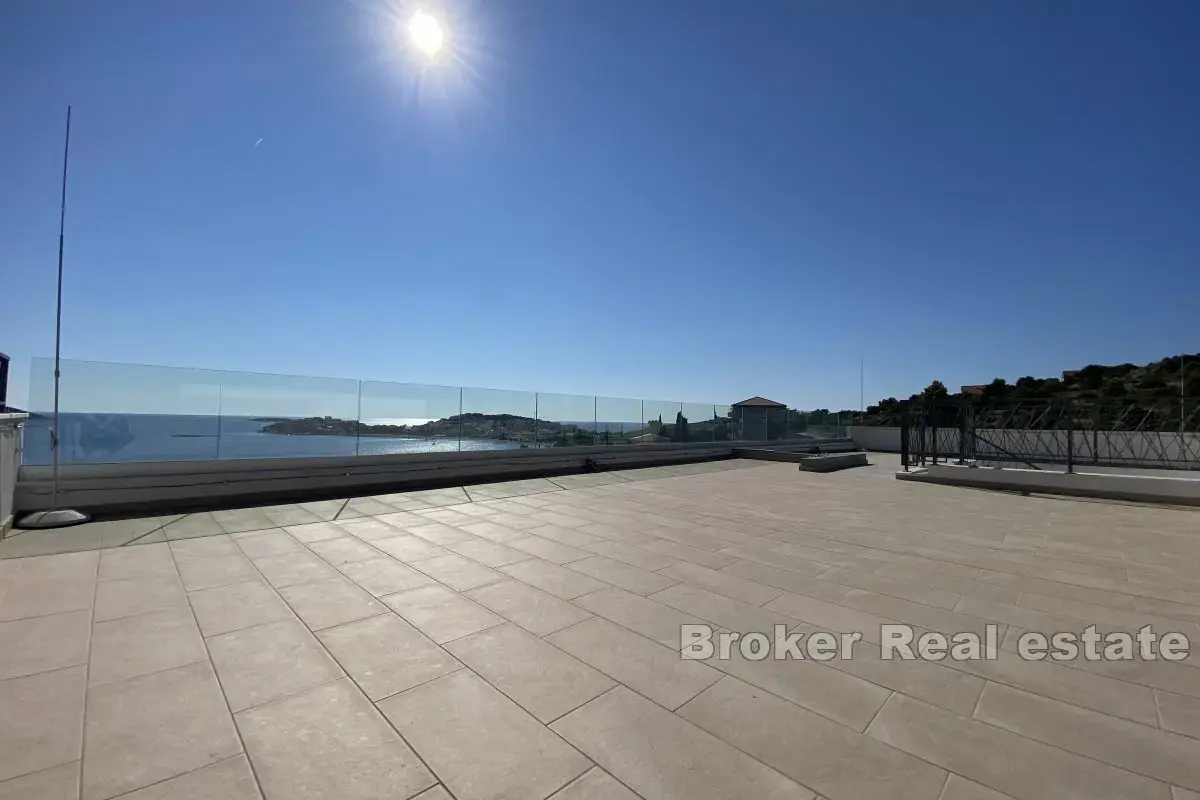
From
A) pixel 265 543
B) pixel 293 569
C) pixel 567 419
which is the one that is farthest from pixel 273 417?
pixel 567 419

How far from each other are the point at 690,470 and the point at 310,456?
32.2 feet

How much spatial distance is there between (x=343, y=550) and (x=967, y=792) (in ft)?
18.9

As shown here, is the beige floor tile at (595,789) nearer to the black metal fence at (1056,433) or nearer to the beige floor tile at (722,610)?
the beige floor tile at (722,610)

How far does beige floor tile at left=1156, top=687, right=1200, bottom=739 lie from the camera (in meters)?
2.67

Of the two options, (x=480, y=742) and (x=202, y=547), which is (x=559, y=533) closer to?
(x=202, y=547)

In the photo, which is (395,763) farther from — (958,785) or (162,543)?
(162,543)

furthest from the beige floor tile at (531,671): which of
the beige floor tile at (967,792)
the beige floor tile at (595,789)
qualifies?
the beige floor tile at (967,792)

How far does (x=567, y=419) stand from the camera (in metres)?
15.8

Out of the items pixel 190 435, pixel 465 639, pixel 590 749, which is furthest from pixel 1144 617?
pixel 190 435

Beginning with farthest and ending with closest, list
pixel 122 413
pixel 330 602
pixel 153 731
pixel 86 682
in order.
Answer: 1. pixel 122 413
2. pixel 330 602
3. pixel 86 682
4. pixel 153 731

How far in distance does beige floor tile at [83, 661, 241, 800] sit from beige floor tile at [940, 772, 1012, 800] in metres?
3.18

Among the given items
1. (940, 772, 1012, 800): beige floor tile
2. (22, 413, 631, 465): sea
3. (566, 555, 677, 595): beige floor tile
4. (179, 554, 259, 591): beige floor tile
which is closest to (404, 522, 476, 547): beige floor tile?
(566, 555, 677, 595): beige floor tile

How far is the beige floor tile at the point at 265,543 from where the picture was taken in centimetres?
568

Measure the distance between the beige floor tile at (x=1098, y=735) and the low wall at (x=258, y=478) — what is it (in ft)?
31.1
